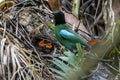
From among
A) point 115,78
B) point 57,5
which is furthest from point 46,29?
point 115,78

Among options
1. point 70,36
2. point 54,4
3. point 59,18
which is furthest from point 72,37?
point 54,4

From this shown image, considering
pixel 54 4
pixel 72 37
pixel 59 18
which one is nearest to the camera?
pixel 72 37

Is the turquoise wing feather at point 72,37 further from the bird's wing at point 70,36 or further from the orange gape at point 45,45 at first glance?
the orange gape at point 45,45

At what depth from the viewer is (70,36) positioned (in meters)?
3.36

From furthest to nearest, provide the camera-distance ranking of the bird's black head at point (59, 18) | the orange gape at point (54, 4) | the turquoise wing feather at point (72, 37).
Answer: the orange gape at point (54, 4)
the bird's black head at point (59, 18)
the turquoise wing feather at point (72, 37)

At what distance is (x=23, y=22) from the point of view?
379 cm

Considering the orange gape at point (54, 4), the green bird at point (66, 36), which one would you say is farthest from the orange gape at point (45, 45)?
the orange gape at point (54, 4)

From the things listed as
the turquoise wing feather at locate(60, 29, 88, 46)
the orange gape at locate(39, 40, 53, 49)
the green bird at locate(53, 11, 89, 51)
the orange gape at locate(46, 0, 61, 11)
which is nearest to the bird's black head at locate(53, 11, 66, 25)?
the green bird at locate(53, 11, 89, 51)

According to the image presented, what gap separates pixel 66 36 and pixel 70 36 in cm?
5

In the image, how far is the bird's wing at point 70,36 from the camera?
3.33 meters

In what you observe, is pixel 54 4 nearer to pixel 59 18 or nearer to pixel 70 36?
pixel 59 18

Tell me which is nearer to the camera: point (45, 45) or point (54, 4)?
point (45, 45)

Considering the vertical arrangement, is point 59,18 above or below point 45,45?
above

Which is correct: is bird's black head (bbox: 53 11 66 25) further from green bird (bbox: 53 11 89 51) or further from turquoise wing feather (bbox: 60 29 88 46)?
turquoise wing feather (bbox: 60 29 88 46)
